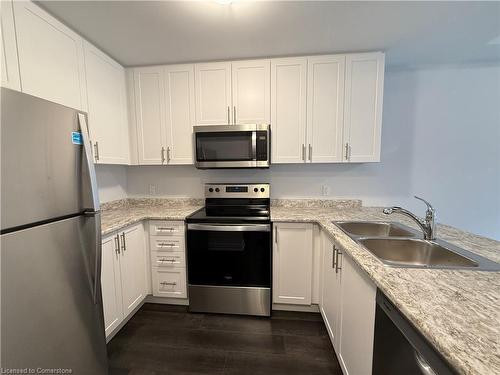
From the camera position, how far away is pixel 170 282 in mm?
2131

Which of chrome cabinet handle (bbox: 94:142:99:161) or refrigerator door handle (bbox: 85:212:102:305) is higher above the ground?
chrome cabinet handle (bbox: 94:142:99:161)

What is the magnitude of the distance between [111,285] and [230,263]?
0.96 metres

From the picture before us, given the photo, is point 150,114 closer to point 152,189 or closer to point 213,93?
point 213,93

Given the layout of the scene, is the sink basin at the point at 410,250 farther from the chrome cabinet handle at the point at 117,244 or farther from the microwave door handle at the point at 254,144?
the chrome cabinet handle at the point at 117,244

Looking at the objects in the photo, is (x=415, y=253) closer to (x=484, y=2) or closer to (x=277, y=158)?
(x=277, y=158)

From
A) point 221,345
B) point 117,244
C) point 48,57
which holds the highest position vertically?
point 48,57

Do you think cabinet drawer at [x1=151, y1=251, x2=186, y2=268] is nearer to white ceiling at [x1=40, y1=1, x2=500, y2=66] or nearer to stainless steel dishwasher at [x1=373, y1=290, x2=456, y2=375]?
stainless steel dishwasher at [x1=373, y1=290, x2=456, y2=375]

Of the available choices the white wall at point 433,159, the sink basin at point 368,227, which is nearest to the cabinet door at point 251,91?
the white wall at point 433,159

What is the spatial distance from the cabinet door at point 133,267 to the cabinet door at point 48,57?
45.0 inches

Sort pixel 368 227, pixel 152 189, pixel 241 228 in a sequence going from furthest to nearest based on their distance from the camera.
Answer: pixel 152 189
pixel 241 228
pixel 368 227

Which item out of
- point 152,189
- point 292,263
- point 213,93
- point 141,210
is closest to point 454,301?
point 292,263

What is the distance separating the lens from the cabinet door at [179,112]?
88.6 inches

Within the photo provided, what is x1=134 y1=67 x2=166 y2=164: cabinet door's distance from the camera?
2287 mm

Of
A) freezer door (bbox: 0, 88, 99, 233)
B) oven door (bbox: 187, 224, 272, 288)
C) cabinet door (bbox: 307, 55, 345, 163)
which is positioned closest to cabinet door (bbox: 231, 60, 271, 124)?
cabinet door (bbox: 307, 55, 345, 163)
